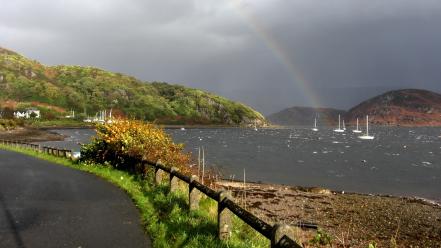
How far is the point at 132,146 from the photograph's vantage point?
2241 cm

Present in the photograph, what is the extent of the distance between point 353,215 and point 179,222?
19.0 meters

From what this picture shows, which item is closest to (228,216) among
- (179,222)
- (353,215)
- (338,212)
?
(179,222)

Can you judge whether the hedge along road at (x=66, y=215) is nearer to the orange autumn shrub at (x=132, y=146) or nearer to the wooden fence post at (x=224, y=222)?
the wooden fence post at (x=224, y=222)

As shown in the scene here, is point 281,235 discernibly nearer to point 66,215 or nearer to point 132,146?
point 66,215

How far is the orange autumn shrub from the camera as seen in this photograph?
21062mm

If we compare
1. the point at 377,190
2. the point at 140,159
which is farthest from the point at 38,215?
the point at 377,190

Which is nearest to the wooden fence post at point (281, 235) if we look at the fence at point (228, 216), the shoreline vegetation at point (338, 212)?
the fence at point (228, 216)

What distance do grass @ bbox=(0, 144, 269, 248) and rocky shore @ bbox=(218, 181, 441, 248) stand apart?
4322 mm

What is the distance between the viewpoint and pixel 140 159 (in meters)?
20.2

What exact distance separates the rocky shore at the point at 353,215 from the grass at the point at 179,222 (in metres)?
4.32

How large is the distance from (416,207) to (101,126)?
22221mm

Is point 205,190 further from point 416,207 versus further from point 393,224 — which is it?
point 416,207

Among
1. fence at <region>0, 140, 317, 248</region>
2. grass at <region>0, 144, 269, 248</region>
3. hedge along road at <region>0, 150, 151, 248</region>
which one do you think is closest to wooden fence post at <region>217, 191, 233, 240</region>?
fence at <region>0, 140, 317, 248</region>

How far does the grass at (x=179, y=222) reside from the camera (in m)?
9.21
